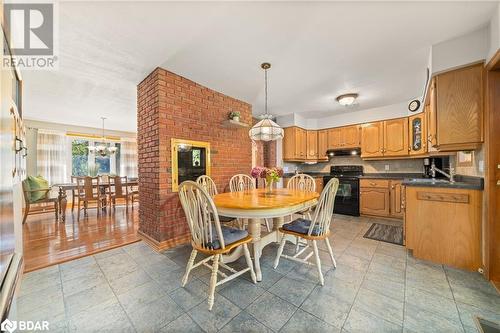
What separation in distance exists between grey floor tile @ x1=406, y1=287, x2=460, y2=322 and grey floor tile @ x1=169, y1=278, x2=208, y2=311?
162cm

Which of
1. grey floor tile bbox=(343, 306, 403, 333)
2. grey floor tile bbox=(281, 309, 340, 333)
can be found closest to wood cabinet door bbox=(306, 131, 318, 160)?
grey floor tile bbox=(343, 306, 403, 333)

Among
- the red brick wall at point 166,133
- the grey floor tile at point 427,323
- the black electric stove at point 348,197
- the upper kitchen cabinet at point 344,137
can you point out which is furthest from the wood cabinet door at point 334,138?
the grey floor tile at point 427,323

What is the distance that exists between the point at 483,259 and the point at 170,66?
3976 millimetres

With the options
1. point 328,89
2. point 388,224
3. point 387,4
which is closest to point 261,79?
point 328,89

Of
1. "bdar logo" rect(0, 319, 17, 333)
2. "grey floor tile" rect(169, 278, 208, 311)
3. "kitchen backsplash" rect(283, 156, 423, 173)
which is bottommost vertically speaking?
"grey floor tile" rect(169, 278, 208, 311)

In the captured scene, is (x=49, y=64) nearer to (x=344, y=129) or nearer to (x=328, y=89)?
(x=328, y=89)

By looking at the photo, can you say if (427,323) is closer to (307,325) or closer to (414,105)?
(307,325)

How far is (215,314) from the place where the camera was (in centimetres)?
139

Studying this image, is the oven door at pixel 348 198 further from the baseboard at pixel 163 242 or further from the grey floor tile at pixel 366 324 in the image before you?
the baseboard at pixel 163 242

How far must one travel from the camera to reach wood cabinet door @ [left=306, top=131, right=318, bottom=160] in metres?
5.10

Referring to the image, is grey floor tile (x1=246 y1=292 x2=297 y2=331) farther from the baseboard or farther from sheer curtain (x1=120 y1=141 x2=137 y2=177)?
sheer curtain (x1=120 y1=141 x2=137 y2=177)

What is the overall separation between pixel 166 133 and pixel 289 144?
314 cm

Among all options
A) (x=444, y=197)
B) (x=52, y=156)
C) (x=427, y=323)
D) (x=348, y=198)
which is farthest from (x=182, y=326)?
(x=52, y=156)

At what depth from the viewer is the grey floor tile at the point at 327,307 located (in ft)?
4.39
